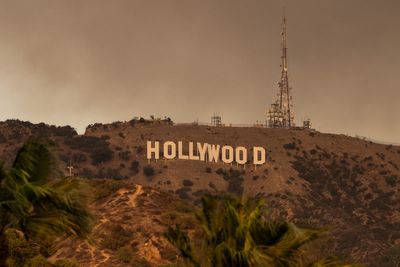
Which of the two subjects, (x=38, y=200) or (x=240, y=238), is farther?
(x=240, y=238)

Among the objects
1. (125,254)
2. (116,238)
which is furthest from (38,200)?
(116,238)

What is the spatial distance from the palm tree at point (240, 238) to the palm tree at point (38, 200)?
205 cm

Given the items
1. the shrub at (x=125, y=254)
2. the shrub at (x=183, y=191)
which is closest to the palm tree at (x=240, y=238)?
the shrub at (x=125, y=254)

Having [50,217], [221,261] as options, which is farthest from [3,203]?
[221,261]

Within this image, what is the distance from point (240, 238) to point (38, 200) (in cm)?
388

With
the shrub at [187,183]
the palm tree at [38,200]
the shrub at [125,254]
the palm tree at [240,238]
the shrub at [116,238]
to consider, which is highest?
the shrub at [187,183]

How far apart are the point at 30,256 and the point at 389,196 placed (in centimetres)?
15581

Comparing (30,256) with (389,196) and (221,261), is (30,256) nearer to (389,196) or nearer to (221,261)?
(221,261)

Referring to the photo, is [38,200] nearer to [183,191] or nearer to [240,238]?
[240,238]

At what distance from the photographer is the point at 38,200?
61.1 ft

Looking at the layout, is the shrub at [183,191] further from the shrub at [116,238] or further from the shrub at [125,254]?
the shrub at [125,254]

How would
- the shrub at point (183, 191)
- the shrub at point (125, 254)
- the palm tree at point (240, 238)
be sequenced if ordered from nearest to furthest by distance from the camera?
the palm tree at point (240, 238) < the shrub at point (125, 254) < the shrub at point (183, 191)

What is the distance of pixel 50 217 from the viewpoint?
18938mm

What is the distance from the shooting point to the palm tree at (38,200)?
60.3 feet
